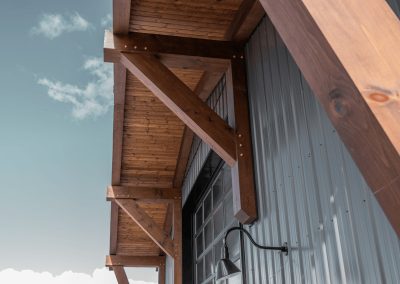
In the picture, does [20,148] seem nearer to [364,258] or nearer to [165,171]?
[165,171]

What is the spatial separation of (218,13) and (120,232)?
20.2 feet

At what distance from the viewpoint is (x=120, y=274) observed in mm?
9500

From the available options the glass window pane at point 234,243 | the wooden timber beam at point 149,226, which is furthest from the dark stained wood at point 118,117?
the glass window pane at point 234,243

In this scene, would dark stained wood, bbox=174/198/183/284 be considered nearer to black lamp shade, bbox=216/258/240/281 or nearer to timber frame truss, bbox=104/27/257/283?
timber frame truss, bbox=104/27/257/283

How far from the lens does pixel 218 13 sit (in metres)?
3.95

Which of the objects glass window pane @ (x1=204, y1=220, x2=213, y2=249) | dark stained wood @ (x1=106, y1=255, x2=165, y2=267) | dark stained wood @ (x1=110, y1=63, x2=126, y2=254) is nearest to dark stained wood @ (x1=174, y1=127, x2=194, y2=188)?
dark stained wood @ (x1=110, y1=63, x2=126, y2=254)

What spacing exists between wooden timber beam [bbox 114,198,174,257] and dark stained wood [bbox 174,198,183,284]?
0.08 meters

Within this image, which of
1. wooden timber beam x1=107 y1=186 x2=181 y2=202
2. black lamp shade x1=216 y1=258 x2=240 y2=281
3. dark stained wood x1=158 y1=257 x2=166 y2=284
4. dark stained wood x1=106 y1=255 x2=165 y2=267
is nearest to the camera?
black lamp shade x1=216 y1=258 x2=240 y2=281

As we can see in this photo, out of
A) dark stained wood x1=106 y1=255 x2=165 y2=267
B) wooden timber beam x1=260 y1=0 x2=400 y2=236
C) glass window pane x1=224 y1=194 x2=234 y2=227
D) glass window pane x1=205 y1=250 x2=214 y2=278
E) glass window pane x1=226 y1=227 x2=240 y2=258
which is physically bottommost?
wooden timber beam x1=260 y1=0 x2=400 y2=236

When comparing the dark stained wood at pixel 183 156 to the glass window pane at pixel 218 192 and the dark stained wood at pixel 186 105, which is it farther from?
the dark stained wood at pixel 186 105

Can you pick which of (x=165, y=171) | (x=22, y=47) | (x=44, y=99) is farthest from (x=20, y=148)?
(x=165, y=171)

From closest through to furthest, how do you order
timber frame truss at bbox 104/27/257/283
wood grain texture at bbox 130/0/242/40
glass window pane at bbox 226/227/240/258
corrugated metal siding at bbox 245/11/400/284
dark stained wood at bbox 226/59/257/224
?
1. corrugated metal siding at bbox 245/11/400/284
2. dark stained wood at bbox 226/59/257/224
3. timber frame truss at bbox 104/27/257/283
4. wood grain texture at bbox 130/0/242/40
5. glass window pane at bbox 226/227/240/258

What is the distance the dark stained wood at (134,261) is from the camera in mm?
9500

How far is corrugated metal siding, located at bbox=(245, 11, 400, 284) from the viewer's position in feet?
6.95
